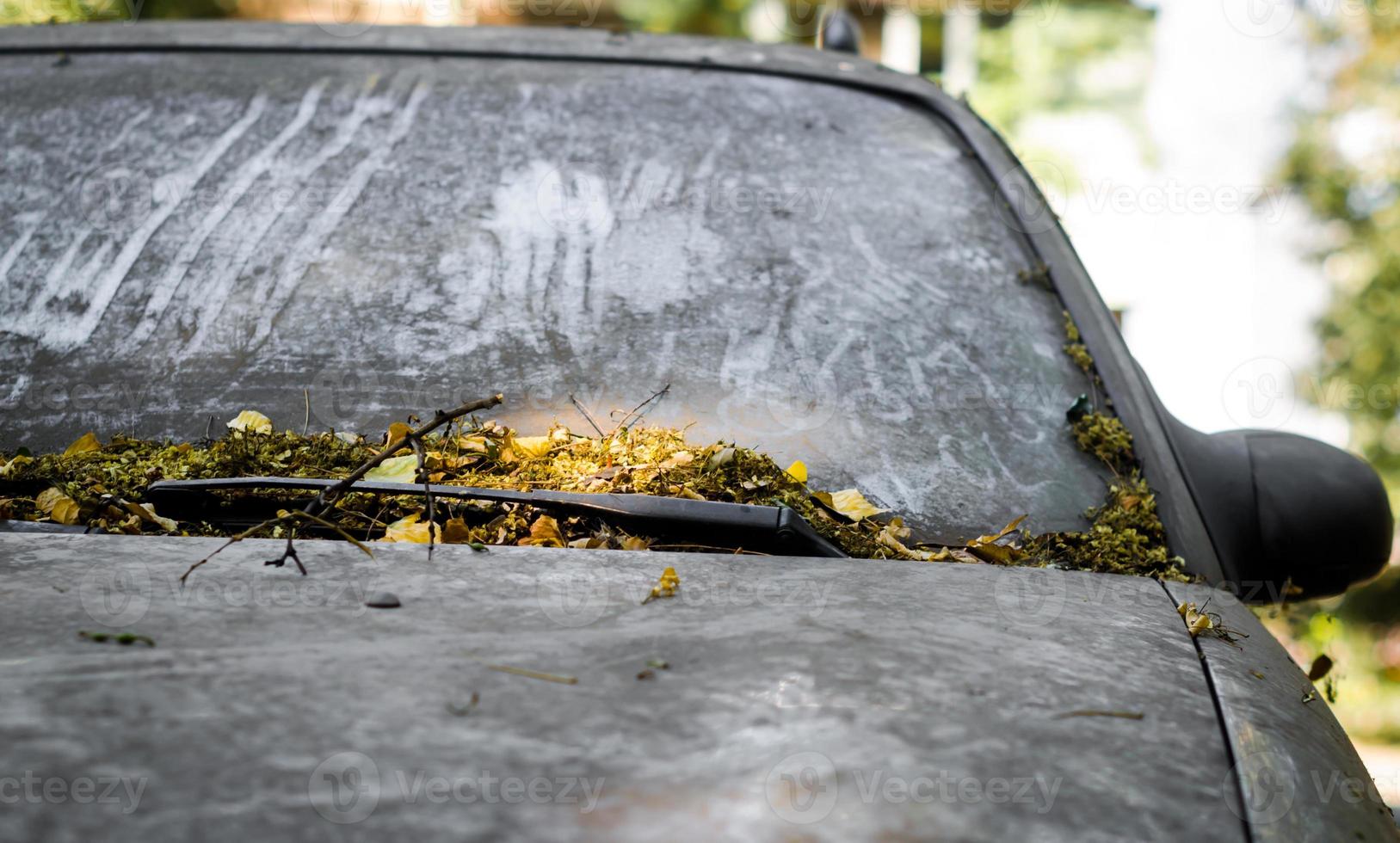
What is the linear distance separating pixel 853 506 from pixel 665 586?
0.40 metres

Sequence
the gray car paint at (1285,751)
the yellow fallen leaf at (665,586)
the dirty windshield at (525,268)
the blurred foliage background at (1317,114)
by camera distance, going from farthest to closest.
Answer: the blurred foliage background at (1317,114), the dirty windshield at (525,268), the yellow fallen leaf at (665,586), the gray car paint at (1285,751)

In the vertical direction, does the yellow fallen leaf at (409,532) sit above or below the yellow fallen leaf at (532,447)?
below

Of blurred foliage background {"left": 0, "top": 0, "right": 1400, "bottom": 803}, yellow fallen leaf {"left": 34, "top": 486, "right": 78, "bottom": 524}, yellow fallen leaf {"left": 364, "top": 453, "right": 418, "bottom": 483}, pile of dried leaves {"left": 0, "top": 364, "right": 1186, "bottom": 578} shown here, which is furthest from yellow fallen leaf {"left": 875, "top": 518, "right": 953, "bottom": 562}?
blurred foliage background {"left": 0, "top": 0, "right": 1400, "bottom": 803}

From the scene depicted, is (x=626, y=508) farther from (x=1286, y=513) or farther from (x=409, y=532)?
(x=1286, y=513)

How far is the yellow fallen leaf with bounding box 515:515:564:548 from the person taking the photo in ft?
4.79

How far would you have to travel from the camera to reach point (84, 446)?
1.63 meters

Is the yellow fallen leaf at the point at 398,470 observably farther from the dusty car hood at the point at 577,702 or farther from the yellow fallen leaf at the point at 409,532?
the dusty car hood at the point at 577,702

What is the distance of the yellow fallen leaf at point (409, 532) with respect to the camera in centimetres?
145

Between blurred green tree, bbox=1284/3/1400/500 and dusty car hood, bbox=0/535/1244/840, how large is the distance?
38.2 ft

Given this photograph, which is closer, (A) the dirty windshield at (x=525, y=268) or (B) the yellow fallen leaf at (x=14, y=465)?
(B) the yellow fallen leaf at (x=14, y=465)

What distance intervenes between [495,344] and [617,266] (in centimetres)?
26

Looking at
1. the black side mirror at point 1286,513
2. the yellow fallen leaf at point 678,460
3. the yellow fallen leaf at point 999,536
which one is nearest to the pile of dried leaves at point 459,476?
the yellow fallen leaf at point 678,460

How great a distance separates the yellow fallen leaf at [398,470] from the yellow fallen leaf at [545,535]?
19 cm

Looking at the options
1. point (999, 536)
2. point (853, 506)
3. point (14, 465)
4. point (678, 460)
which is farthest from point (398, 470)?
point (999, 536)
